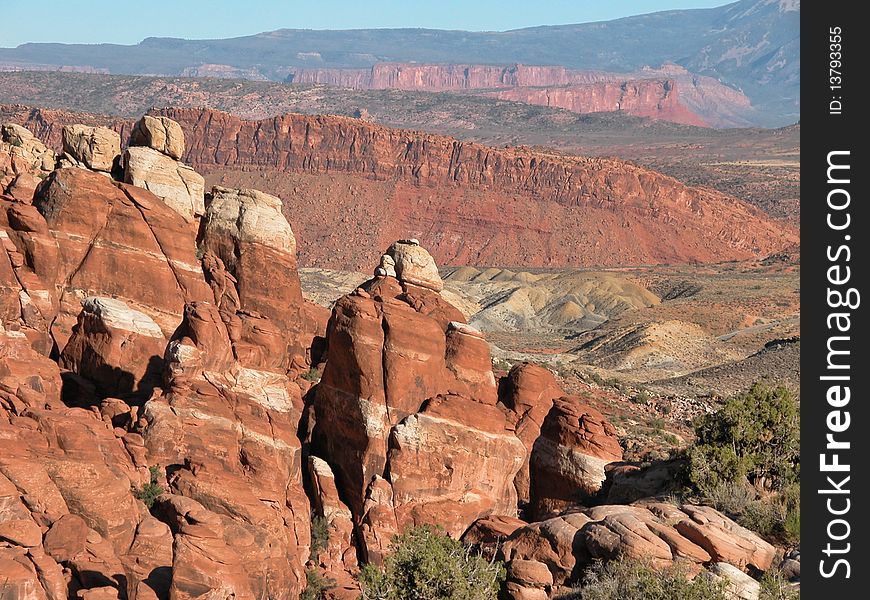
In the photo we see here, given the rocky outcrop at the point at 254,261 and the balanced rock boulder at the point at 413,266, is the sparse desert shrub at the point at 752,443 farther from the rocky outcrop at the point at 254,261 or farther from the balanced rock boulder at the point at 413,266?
the rocky outcrop at the point at 254,261

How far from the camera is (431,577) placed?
25375mm

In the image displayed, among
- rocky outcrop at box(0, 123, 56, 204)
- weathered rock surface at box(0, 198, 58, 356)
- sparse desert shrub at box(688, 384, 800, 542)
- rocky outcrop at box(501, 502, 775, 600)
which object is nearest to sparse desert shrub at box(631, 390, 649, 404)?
sparse desert shrub at box(688, 384, 800, 542)

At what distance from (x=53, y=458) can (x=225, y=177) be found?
157 m

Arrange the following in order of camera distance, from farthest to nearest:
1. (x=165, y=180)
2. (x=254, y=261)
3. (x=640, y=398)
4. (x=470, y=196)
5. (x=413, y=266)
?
(x=470, y=196) → (x=640, y=398) → (x=165, y=180) → (x=254, y=261) → (x=413, y=266)

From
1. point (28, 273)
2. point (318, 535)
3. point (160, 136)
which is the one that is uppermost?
point (160, 136)

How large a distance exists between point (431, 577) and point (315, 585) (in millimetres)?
6241

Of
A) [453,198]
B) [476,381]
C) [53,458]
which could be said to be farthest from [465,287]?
[53,458]

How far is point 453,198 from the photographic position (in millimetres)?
182750

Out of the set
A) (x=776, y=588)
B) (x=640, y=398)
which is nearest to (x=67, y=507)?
(x=776, y=588)

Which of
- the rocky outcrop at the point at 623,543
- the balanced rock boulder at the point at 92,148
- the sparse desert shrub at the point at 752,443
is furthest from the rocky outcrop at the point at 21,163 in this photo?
the sparse desert shrub at the point at 752,443

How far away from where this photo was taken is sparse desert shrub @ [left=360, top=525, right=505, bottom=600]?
83.0 ft

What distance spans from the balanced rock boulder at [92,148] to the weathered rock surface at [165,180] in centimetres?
138

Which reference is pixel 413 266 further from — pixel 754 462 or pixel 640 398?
pixel 640 398
